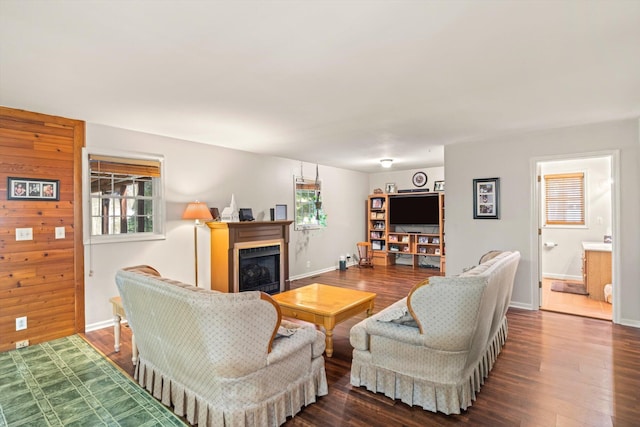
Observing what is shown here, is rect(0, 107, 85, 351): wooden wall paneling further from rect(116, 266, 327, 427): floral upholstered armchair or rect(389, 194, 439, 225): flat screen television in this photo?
rect(389, 194, 439, 225): flat screen television

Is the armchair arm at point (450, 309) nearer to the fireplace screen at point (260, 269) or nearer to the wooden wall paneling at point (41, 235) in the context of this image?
the fireplace screen at point (260, 269)

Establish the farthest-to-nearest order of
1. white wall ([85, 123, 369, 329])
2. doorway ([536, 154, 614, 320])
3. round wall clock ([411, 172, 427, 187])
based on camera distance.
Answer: round wall clock ([411, 172, 427, 187]), doorway ([536, 154, 614, 320]), white wall ([85, 123, 369, 329])

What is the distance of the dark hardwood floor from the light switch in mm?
1232

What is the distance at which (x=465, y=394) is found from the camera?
2291 millimetres

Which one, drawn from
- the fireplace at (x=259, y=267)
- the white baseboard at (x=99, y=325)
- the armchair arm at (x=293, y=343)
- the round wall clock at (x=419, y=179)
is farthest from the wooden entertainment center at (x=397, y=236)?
the white baseboard at (x=99, y=325)

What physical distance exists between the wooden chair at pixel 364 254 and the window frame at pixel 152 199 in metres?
4.76

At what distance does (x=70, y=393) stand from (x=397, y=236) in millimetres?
6971

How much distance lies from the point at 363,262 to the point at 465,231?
3.38 metres

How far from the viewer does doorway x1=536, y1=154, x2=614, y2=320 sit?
5004mm

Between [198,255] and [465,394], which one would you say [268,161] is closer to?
[198,255]

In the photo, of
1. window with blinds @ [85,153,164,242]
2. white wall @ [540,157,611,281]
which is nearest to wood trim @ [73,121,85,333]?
window with blinds @ [85,153,164,242]

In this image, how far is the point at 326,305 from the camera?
11.0ft

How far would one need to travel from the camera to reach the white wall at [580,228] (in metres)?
6.03

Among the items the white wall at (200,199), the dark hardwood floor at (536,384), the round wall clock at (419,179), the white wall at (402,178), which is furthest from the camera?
the round wall clock at (419,179)
